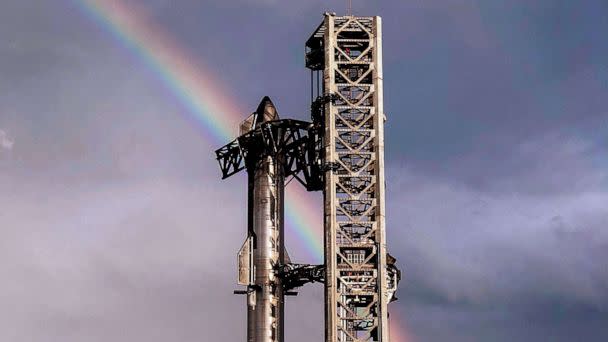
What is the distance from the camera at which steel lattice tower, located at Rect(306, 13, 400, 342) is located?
7181cm

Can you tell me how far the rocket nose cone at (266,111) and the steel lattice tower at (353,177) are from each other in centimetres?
685

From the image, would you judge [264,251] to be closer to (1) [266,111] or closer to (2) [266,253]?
(2) [266,253]

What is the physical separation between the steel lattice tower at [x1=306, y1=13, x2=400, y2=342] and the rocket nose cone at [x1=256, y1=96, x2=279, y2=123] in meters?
6.85

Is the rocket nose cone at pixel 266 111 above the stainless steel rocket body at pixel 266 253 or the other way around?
above

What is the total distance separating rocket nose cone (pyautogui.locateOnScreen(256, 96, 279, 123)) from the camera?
272 ft

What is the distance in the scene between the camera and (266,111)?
8331 centimetres

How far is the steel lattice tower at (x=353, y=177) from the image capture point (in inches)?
2827

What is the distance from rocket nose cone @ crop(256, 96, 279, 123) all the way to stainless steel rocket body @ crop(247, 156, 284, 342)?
3162mm

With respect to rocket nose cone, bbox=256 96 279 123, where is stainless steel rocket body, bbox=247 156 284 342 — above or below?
below

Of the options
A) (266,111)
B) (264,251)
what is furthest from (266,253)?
(266,111)

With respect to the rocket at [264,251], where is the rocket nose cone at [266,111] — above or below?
above

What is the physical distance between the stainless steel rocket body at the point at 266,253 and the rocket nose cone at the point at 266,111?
3162 millimetres

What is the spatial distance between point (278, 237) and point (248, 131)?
8174 millimetres

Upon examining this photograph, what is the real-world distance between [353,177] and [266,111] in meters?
12.3
